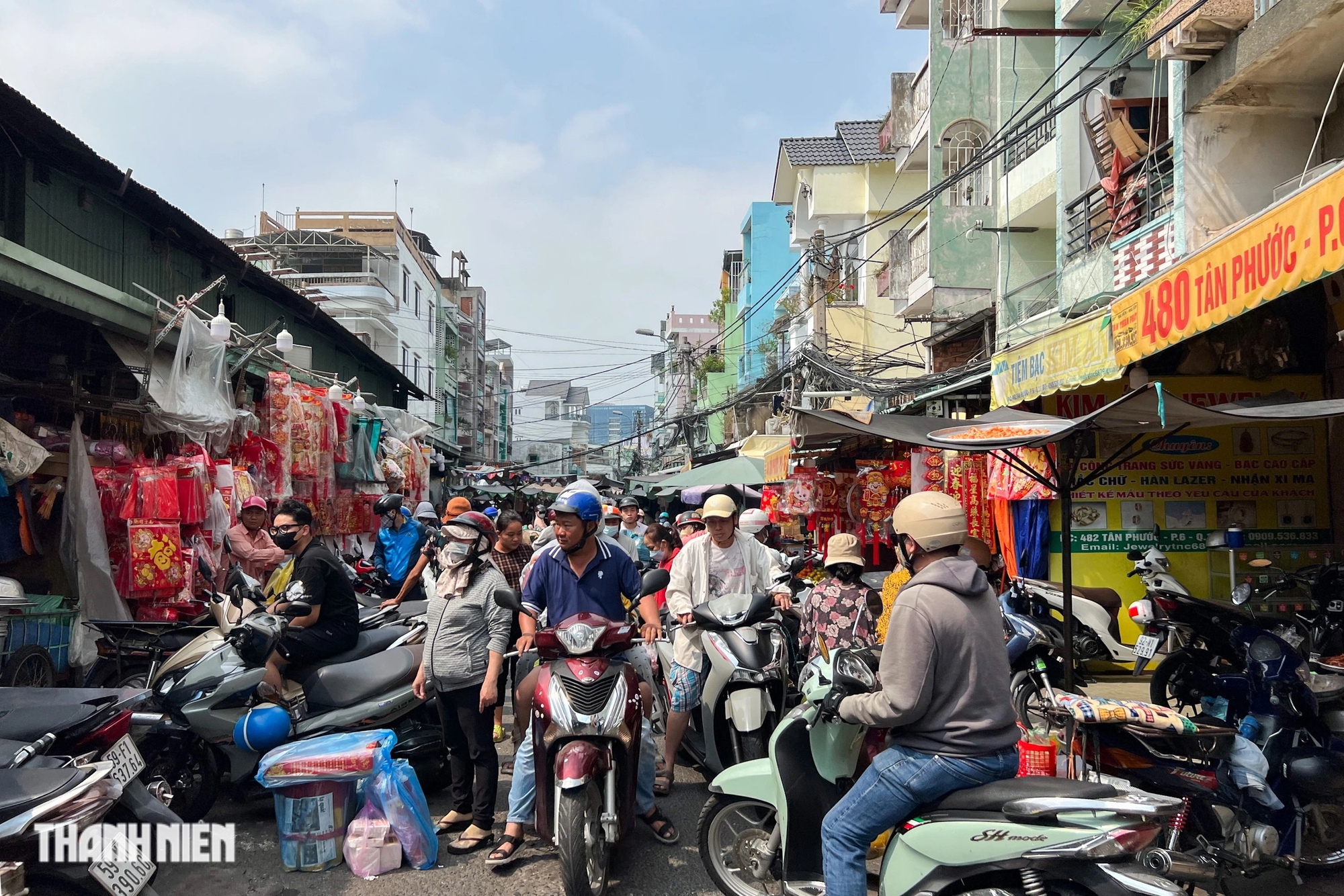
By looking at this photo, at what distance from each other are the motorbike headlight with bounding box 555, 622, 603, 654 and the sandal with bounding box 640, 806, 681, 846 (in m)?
1.23

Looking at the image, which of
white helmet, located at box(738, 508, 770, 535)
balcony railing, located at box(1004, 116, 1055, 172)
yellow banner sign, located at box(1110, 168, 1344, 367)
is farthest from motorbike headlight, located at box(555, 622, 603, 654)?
balcony railing, located at box(1004, 116, 1055, 172)

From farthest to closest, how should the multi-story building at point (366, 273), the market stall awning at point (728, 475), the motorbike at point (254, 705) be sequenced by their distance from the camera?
the multi-story building at point (366, 273) < the market stall awning at point (728, 475) < the motorbike at point (254, 705)

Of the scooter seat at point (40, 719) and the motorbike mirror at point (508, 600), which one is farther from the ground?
the motorbike mirror at point (508, 600)

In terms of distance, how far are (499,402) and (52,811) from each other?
240ft

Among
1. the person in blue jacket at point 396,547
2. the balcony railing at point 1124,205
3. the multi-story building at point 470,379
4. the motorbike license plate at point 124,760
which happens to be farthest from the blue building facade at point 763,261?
the motorbike license plate at point 124,760

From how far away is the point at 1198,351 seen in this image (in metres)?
8.60

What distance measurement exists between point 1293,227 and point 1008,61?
40.7ft

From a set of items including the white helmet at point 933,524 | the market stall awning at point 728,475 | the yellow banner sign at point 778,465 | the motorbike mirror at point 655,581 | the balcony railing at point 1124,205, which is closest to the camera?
the white helmet at point 933,524

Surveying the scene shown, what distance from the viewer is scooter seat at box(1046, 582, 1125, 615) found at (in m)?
8.36

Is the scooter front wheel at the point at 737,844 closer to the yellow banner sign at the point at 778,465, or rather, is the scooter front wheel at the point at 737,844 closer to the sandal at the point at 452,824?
the sandal at the point at 452,824

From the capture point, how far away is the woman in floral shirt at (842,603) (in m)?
4.90

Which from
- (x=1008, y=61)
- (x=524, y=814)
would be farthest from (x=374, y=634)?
(x=1008, y=61)

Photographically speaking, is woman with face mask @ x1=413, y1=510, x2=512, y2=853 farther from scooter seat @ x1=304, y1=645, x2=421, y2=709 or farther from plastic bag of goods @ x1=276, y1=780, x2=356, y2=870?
plastic bag of goods @ x1=276, y1=780, x2=356, y2=870

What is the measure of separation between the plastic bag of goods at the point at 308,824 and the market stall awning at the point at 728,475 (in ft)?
37.4
